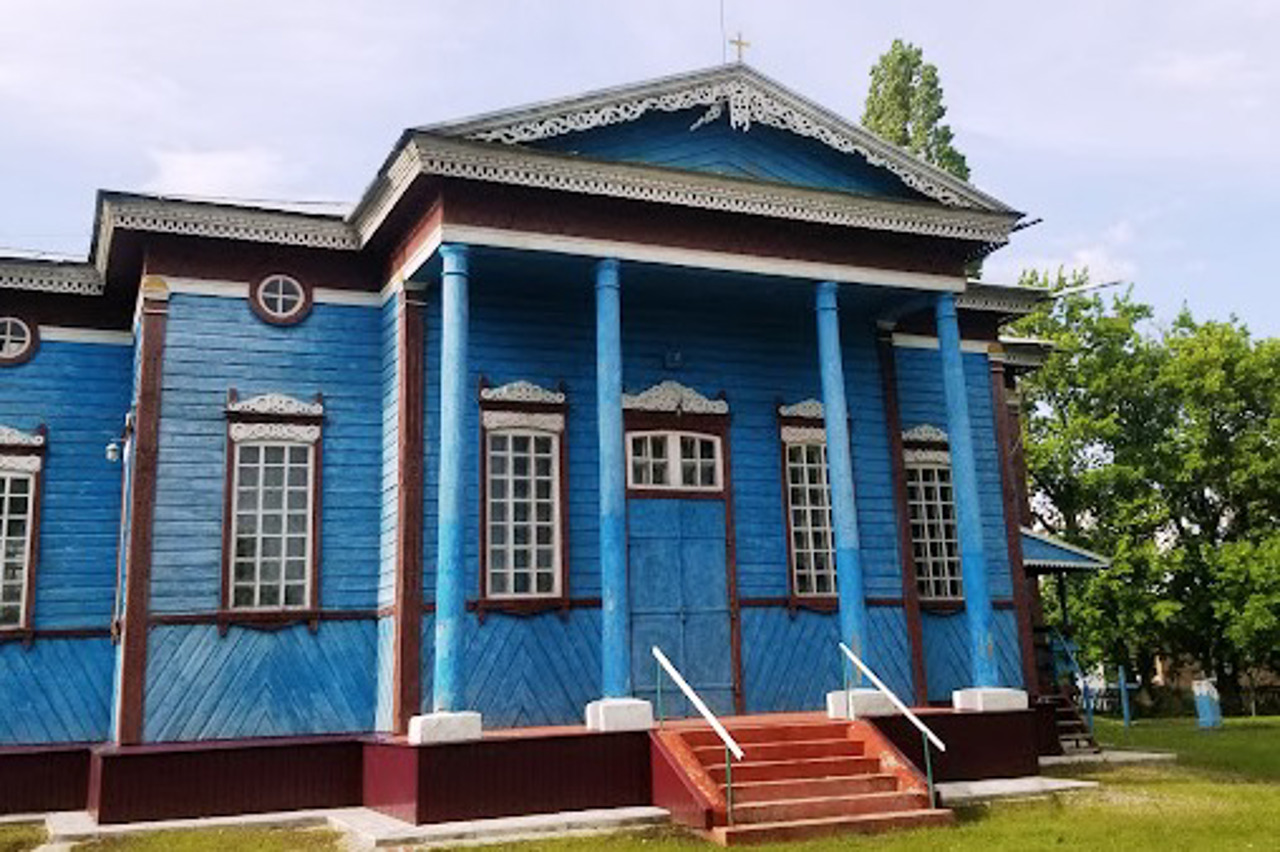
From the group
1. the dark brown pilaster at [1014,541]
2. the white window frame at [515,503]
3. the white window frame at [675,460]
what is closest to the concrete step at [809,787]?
the white window frame at [515,503]

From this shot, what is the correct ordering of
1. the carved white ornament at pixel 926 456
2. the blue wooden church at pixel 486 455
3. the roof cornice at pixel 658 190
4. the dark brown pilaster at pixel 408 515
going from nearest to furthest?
the roof cornice at pixel 658 190
the dark brown pilaster at pixel 408 515
the blue wooden church at pixel 486 455
the carved white ornament at pixel 926 456

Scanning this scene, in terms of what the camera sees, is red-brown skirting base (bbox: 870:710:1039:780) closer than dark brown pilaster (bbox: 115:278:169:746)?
No

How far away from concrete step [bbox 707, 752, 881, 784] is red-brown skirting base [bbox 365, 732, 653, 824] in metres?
0.82

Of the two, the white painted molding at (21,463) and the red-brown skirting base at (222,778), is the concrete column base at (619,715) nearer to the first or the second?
the red-brown skirting base at (222,778)

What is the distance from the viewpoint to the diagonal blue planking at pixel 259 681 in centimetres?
1102

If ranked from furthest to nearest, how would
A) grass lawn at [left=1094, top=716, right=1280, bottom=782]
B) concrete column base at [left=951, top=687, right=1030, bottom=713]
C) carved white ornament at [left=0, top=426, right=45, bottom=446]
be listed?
grass lawn at [left=1094, top=716, right=1280, bottom=782]
carved white ornament at [left=0, top=426, right=45, bottom=446]
concrete column base at [left=951, top=687, right=1030, bottom=713]

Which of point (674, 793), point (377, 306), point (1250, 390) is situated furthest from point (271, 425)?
point (1250, 390)

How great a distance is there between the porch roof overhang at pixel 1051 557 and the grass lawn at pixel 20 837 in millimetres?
12695

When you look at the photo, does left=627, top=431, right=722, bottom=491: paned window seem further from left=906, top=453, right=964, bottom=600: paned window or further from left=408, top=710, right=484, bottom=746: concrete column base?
left=408, top=710, right=484, bottom=746: concrete column base

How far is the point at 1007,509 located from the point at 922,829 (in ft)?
20.4

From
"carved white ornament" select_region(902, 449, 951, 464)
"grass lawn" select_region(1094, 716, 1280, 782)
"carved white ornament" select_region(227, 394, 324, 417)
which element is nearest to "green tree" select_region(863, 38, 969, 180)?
"grass lawn" select_region(1094, 716, 1280, 782)

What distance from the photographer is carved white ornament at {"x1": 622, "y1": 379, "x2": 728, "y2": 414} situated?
12.7m

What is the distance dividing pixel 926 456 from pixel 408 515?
6561 mm

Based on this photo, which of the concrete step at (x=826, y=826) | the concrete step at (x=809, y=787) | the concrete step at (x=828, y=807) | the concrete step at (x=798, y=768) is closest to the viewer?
the concrete step at (x=826, y=826)
